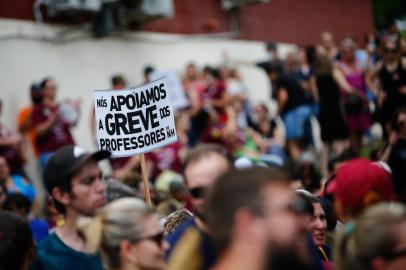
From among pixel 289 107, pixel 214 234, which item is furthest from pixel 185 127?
pixel 214 234

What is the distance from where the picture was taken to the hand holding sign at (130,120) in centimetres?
602

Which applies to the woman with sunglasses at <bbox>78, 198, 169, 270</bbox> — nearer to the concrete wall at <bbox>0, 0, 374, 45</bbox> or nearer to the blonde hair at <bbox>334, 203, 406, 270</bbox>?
the blonde hair at <bbox>334, 203, 406, 270</bbox>

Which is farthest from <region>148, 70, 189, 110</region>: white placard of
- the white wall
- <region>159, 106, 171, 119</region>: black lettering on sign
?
<region>159, 106, 171, 119</region>: black lettering on sign

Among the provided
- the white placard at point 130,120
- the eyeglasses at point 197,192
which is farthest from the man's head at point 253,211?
the white placard at point 130,120

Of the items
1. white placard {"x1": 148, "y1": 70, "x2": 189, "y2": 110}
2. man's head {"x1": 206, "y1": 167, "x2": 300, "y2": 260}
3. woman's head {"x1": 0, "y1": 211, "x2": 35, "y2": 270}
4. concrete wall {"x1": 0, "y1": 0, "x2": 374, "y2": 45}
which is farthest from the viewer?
concrete wall {"x1": 0, "y1": 0, "x2": 374, "y2": 45}

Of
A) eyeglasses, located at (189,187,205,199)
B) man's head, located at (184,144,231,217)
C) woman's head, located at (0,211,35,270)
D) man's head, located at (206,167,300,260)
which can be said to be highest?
man's head, located at (206,167,300,260)

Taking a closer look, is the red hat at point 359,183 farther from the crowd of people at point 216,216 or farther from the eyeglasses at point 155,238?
the eyeglasses at point 155,238

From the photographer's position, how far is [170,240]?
4285 millimetres

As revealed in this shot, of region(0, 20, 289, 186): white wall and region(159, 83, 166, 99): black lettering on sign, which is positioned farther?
region(0, 20, 289, 186): white wall

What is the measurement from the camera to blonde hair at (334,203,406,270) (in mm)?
2994

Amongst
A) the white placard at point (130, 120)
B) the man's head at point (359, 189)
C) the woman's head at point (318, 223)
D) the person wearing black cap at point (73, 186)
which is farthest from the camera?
the white placard at point (130, 120)

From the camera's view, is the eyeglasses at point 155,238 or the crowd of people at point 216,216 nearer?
the crowd of people at point 216,216

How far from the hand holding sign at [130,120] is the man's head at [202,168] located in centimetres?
208

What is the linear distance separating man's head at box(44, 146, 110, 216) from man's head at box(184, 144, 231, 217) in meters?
0.76
